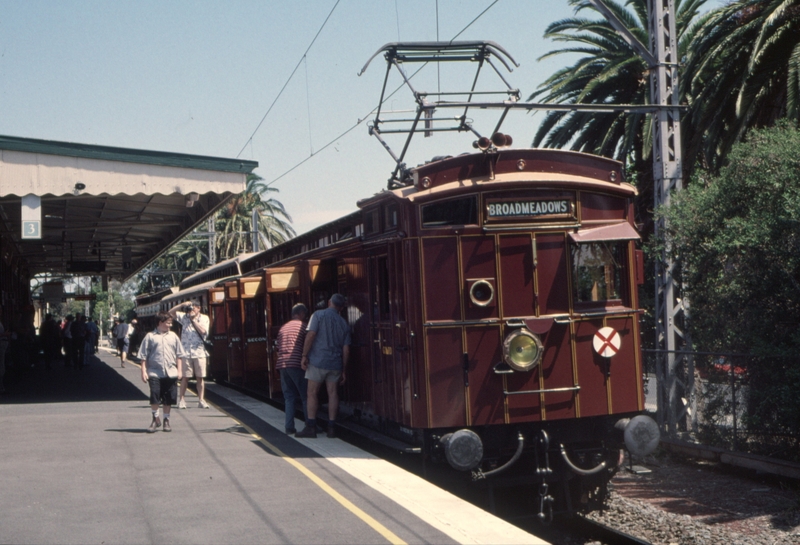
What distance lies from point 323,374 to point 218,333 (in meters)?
12.6

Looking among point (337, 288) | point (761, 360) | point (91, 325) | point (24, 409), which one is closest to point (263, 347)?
point (24, 409)

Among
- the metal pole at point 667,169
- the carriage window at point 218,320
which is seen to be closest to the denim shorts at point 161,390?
the metal pole at point 667,169

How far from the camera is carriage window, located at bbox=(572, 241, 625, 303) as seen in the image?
906 cm

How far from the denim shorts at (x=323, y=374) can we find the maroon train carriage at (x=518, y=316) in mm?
1725

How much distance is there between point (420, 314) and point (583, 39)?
1264 centimetres

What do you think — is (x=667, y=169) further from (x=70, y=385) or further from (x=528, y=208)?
(x=70, y=385)

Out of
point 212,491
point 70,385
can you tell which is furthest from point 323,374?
point 70,385

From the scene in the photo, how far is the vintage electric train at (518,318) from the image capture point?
344 inches

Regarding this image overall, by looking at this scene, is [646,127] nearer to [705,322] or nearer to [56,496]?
[705,322]

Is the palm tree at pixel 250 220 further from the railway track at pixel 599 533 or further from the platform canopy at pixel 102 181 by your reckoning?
the railway track at pixel 599 533

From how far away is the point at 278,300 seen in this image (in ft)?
52.0

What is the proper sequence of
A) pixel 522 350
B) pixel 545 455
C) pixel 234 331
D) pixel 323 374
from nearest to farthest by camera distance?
pixel 522 350 → pixel 545 455 → pixel 323 374 → pixel 234 331

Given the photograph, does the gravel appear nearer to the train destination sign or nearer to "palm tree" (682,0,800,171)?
the train destination sign

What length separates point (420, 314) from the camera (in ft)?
28.6
